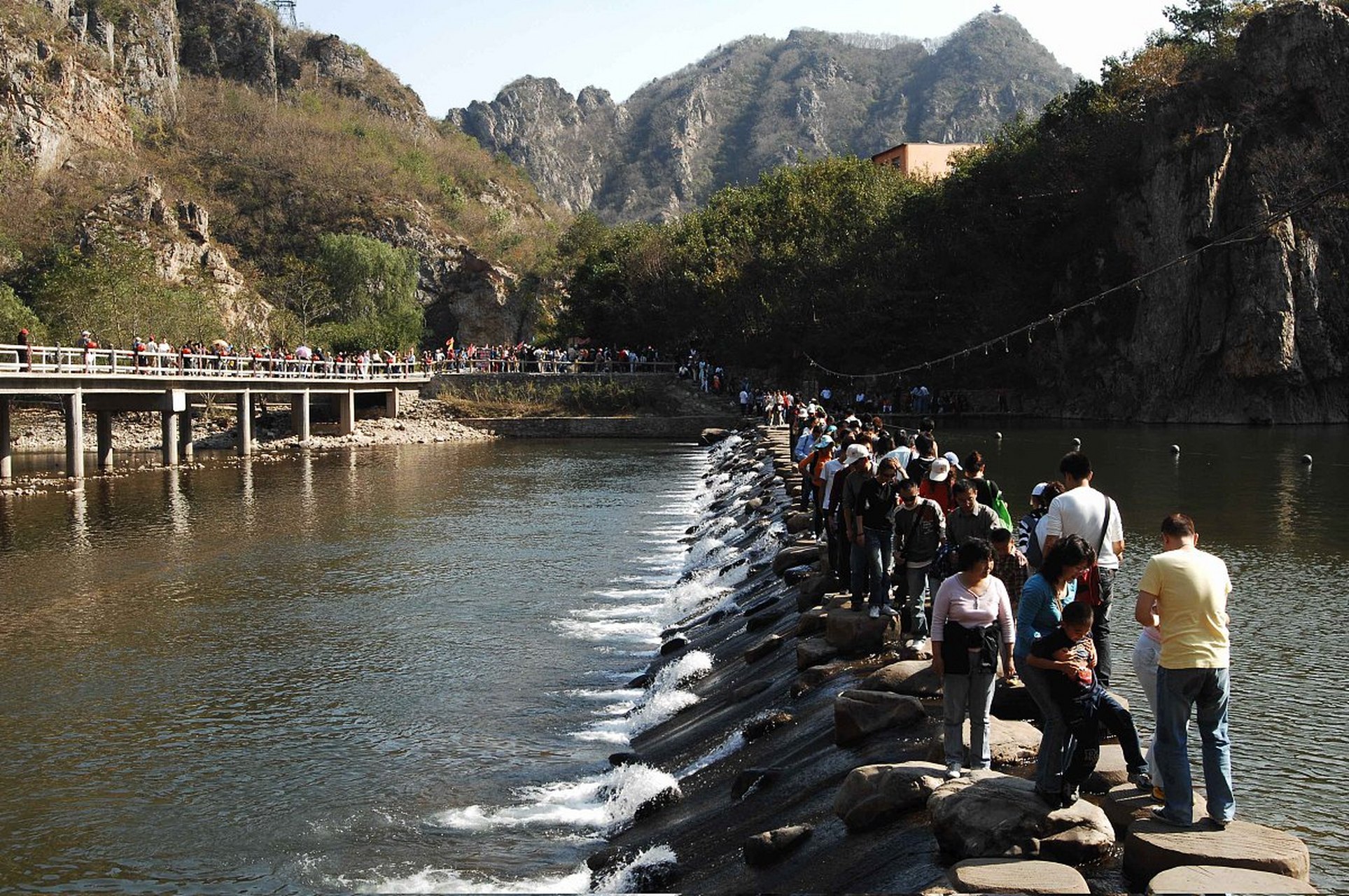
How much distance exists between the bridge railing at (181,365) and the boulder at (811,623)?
103 ft

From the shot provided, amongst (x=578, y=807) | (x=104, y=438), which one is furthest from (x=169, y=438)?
(x=578, y=807)

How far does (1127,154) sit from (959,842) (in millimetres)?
59265

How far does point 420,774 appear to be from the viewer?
12.5 metres

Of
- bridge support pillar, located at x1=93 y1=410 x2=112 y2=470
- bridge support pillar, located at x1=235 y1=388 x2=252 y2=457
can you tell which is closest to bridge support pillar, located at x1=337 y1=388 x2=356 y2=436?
bridge support pillar, located at x1=235 y1=388 x2=252 y2=457

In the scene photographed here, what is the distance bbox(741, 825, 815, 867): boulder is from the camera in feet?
27.0

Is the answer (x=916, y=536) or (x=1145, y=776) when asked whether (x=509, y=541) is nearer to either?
(x=916, y=536)

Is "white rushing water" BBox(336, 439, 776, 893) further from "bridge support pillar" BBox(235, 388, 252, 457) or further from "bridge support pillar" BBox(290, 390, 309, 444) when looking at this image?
"bridge support pillar" BBox(290, 390, 309, 444)

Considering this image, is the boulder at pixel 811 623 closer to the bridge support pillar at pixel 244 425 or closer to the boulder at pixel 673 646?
the boulder at pixel 673 646

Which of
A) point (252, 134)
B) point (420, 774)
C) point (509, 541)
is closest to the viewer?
point (420, 774)

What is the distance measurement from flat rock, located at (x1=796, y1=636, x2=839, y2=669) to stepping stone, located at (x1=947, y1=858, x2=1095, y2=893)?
5321 millimetres

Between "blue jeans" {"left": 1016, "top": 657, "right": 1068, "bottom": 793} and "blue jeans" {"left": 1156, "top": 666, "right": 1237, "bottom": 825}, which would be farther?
"blue jeans" {"left": 1016, "top": 657, "right": 1068, "bottom": 793}

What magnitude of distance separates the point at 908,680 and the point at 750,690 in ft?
9.43

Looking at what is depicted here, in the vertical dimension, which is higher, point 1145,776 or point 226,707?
point 1145,776

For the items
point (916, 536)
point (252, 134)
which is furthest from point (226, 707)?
point (252, 134)
